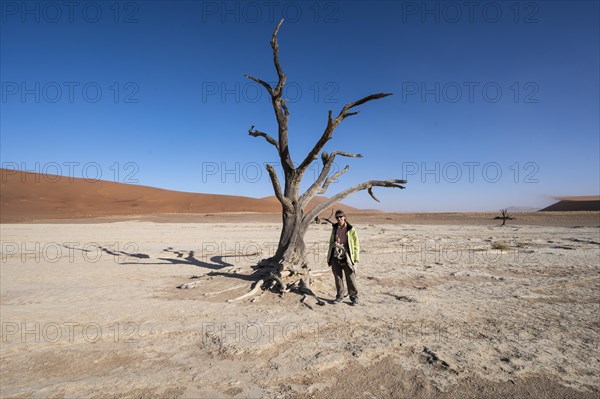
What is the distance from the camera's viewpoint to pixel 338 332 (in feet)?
15.4

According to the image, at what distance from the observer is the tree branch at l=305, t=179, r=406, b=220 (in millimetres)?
7922

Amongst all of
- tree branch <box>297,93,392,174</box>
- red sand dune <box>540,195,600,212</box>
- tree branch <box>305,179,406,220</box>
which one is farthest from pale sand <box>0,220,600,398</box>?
red sand dune <box>540,195,600,212</box>

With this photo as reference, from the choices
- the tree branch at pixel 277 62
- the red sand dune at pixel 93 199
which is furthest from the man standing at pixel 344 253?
the red sand dune at pixel 93 199

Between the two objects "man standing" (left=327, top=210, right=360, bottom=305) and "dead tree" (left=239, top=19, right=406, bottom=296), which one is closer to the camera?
"man standing" (left=327, top=210, right=360, bottom=305)

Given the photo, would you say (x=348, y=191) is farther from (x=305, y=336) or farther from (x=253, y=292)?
(x=305, y=336)

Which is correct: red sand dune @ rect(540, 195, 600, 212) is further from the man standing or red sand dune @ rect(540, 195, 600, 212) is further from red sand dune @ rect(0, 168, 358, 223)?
the man standing

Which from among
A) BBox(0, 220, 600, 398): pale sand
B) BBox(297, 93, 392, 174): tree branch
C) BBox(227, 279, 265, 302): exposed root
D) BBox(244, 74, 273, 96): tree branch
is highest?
BBox(244, 74, 273, 96): tree branch

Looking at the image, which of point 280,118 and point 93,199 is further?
point 93,199

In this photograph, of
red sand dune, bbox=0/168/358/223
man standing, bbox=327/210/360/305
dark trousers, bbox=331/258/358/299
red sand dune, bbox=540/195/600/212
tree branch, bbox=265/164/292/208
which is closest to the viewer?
man standing, bbox=327/210/360/305

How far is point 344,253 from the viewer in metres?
5.94

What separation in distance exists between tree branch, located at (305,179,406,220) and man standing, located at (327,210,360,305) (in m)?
1.78

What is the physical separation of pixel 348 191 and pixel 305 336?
4.19 metres

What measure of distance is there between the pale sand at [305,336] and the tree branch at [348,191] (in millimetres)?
1606

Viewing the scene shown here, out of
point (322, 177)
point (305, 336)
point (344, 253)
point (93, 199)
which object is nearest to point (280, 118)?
point (322, 177)
